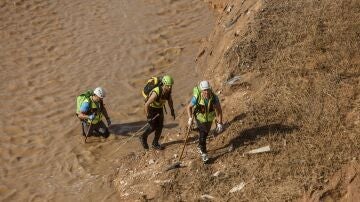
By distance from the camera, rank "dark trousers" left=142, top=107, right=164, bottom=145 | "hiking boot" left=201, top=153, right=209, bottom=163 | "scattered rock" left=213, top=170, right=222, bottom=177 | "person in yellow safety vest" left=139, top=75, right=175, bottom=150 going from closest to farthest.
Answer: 1. "scattered rock" left=213, top=170, right=222, bottom=177
2. "hiking boot" left=201, top=153, right=209, bottom=163
3. "person in yellow safety vest" left=139, top=75, right=175, bottom=150
4. "dark trousers" left=142, top=107, right=164, bottom=145

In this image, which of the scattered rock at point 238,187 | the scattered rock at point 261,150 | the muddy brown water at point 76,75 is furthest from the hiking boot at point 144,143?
the scattered rock at point 238,187

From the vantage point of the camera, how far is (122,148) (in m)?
12.1

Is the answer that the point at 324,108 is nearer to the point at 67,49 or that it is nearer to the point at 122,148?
the point at 122,148

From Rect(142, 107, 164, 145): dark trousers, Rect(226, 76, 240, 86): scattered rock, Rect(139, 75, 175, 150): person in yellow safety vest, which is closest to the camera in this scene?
Rect(139, 75, 175, 150): person in yellow safety vest

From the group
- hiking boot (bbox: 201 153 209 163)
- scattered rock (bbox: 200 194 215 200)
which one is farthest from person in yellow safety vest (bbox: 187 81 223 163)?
scattered rock (bbox: 200 194 215 200)

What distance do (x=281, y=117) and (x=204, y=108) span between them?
6.27 ft

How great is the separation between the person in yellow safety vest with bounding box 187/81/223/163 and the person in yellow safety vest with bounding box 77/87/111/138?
297 centimetres

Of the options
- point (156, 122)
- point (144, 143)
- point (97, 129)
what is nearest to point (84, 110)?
point (97, 129)

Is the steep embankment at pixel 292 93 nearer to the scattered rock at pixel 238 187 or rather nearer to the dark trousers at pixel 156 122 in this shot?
the scattered rock at pixel 238 187

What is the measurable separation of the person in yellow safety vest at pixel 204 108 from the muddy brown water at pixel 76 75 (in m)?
2.45

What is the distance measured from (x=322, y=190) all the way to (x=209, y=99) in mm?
2657

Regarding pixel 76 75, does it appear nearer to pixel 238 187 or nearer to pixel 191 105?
pixel 191 105

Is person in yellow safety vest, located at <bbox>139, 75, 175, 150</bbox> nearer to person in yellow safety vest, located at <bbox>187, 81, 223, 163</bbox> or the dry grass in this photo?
person in yellow safety vest, located at <bbox>187, 81, 223, 163</bbox>

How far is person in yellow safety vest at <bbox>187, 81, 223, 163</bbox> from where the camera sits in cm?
945
